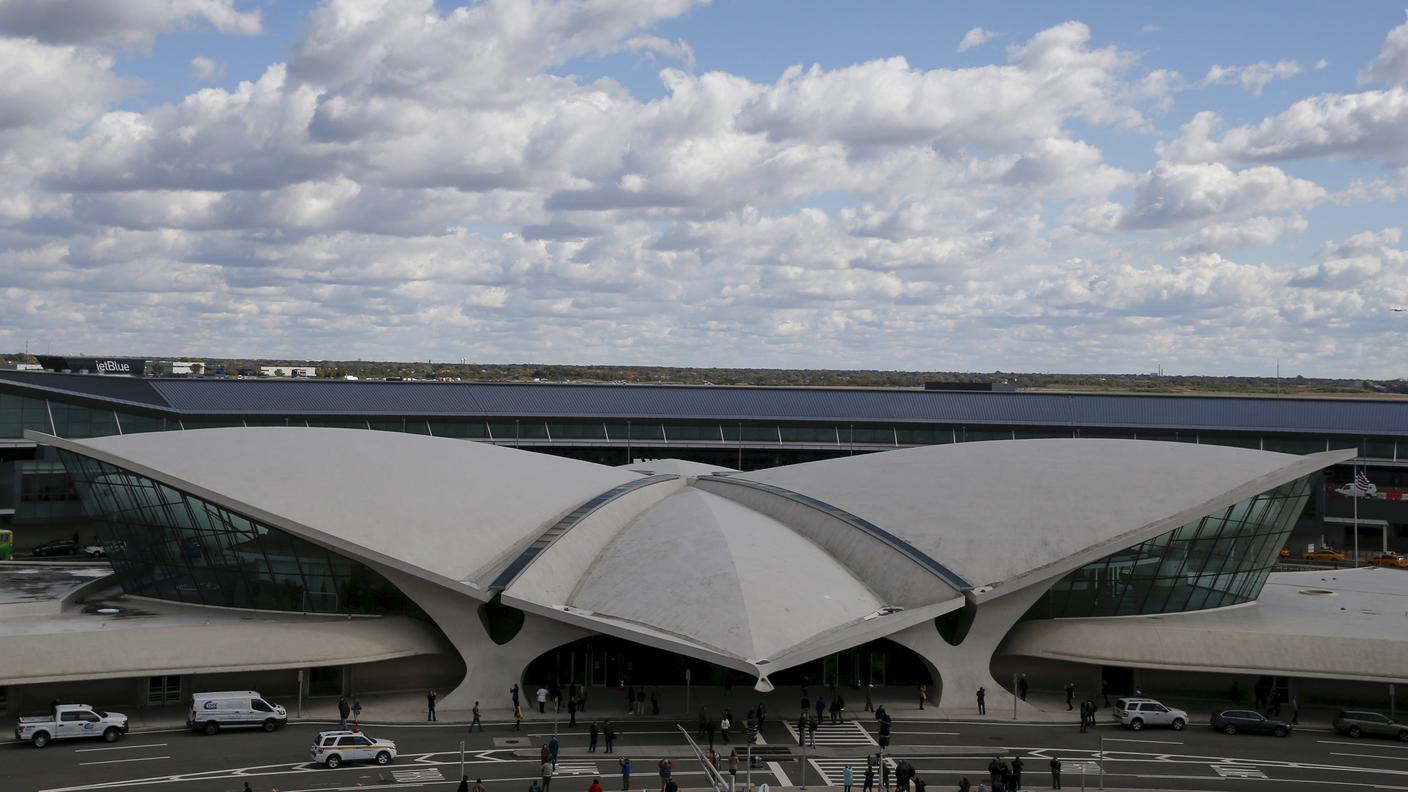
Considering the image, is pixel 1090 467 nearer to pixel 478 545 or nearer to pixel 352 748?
pixel 478 545

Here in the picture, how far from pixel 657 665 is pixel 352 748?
12.6 meters

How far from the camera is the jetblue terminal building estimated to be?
38375 mm

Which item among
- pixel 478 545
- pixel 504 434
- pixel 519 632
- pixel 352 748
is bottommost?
pixel 352 748

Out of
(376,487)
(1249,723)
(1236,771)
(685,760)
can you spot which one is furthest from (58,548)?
(1236,771)

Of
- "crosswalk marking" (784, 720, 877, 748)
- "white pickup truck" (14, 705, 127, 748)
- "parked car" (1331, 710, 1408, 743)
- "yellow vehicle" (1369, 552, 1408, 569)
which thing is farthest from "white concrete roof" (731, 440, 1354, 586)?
"white pickup truck" (14, 705, 127, 748)

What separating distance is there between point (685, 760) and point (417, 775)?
7460 millimetres

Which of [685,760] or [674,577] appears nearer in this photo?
[685,760]

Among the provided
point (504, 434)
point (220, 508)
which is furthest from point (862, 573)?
point (504, 434)

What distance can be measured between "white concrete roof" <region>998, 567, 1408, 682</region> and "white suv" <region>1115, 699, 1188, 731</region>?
1799 mm

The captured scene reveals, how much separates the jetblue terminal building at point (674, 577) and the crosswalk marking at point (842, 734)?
2.66 metres

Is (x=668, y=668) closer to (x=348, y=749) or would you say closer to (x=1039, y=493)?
(x=348, y=749)

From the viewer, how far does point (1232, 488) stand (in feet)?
143

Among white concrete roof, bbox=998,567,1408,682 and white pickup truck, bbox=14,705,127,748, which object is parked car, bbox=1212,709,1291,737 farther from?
white pickup truck, bbox=14,705,127,748

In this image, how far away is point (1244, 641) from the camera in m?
40.3
